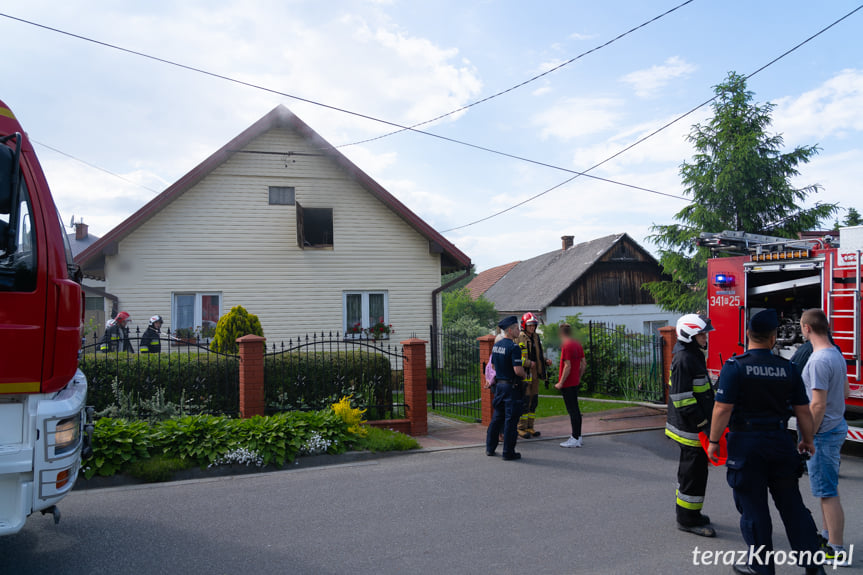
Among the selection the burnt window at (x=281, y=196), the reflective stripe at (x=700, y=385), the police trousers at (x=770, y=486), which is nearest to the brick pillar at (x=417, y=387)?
the reflective stripe at (x=700, y=385)

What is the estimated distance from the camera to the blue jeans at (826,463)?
4270 millimetres

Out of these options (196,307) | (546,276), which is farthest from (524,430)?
(546,276)

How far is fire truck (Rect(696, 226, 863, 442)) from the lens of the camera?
7309 mm

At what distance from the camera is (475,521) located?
209 inches

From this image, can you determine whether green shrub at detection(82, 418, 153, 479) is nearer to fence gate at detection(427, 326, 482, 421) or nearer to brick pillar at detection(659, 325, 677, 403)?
fence gate at detection(427, 326, 482, 421)

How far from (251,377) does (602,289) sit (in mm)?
24049

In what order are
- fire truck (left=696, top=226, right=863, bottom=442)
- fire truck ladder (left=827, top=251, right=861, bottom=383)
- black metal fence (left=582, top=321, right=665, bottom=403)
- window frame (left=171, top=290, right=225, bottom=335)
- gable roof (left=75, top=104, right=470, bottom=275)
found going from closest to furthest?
fire truck ladder (left=827, top=251, right=861, bottom=383) → fire truck (left=696, top=226, right=863, bottom=442) → black metal fence (left=582, top=321, right=665, bottom=403) → gable roof (left=75, top=104, right=470, bottom=275) → window frame (left=171, top=290, right=225, bottom=335)

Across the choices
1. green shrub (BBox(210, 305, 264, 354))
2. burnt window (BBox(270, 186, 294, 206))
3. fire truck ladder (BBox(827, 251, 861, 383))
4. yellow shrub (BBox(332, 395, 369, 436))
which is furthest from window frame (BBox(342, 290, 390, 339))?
fire truck ladder (BBox(827, 251, 861, 383))

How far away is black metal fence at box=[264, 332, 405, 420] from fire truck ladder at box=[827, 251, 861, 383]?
6.17m

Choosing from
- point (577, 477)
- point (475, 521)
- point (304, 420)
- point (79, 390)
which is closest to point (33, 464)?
point (79, 390)

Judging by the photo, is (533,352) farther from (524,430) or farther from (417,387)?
(417,387)

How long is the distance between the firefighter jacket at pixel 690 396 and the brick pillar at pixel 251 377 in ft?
19.2

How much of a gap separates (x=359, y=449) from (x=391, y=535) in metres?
3.08

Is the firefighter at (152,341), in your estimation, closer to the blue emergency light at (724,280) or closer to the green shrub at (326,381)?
the green shrub at (326,381)
